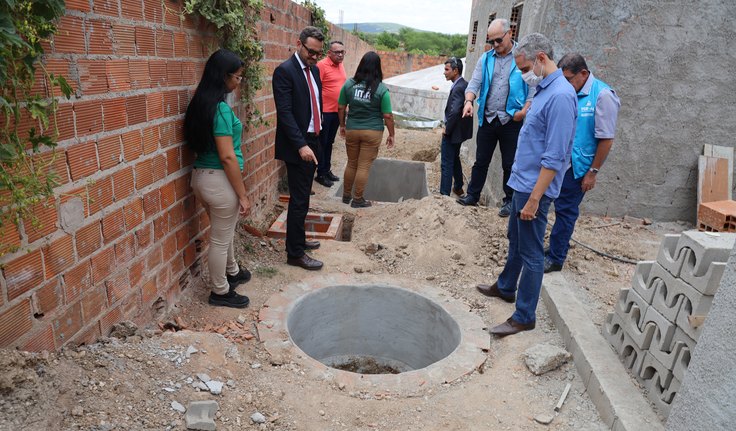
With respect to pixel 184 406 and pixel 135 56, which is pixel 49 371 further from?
pixel 135 56

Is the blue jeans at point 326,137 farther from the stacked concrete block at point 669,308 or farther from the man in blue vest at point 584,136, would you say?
the stacked concrete block at point 669,308

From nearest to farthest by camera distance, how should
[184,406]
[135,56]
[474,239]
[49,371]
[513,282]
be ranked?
[49,371]
[184,406]
[135,56]
[513,282]
[474,239]

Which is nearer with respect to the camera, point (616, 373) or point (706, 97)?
point (616, 373)

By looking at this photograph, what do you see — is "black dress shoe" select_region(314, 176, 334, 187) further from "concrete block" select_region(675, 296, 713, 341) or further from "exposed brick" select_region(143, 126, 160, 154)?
"concrete block" select_region(675, 296, 713, 341)

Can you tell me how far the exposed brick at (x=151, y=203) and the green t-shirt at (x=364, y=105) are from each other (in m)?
3.18

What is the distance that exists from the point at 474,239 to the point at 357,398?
255 centimetres

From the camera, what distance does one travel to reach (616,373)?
2.86 meters

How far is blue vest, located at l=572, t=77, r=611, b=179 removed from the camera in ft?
12.7

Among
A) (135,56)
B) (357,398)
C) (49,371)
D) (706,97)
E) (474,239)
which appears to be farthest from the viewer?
(706,97)

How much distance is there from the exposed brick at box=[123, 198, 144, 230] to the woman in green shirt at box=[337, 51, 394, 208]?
3361mm

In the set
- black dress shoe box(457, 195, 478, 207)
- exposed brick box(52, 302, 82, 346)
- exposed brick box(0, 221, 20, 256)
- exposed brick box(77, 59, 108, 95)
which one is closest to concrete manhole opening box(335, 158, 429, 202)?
black dress shoe box(457, 195, 478, 207)

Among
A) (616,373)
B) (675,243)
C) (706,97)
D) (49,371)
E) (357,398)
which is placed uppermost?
(706,97)

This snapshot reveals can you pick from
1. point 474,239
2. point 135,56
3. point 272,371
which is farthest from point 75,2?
point 474,239

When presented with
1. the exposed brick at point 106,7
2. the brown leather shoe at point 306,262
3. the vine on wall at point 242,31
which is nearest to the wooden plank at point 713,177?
the brown leather shoe at point 306,262
